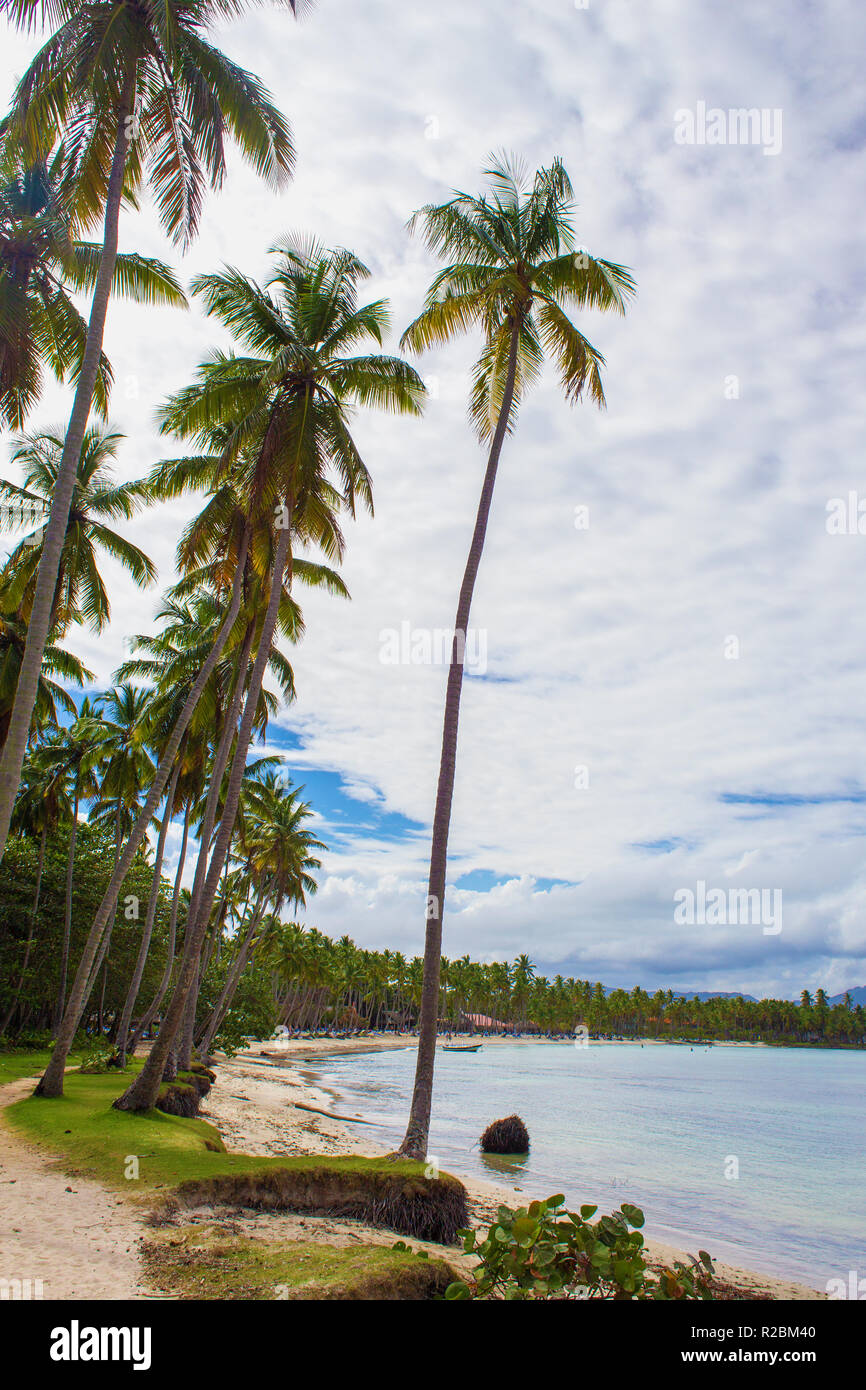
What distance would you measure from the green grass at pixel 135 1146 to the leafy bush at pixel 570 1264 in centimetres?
464

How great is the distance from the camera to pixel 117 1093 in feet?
57.4

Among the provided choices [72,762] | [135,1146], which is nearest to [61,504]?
[135,1146]

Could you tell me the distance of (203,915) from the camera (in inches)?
609

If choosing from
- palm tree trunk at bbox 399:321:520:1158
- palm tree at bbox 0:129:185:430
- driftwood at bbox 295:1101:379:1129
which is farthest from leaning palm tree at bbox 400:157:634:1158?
driftwood at bbox 295:1101:379:1129

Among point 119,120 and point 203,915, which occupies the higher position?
point 119,120

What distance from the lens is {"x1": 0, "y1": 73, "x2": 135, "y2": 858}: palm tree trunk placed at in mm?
9078

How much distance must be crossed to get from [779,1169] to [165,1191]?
2664 centimetres

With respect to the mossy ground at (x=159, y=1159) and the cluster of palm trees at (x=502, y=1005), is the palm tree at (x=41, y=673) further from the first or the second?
the cluster of palm trees at (x=502, y=1005)

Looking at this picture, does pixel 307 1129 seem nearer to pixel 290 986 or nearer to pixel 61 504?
pixel 61 504

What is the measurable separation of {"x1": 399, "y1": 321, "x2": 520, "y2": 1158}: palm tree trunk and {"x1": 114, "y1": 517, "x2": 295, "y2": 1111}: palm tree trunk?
393 cm

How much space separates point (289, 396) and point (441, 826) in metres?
9.57
